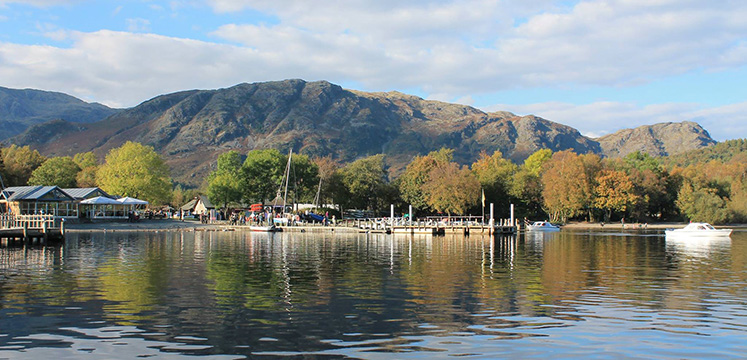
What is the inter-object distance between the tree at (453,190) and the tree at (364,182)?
1323 centimetres

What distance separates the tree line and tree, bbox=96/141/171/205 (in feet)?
0.57

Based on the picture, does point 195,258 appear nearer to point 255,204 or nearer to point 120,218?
point 120,218

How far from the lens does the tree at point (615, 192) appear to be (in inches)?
4412

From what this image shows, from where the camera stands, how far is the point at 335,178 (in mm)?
→ 116875

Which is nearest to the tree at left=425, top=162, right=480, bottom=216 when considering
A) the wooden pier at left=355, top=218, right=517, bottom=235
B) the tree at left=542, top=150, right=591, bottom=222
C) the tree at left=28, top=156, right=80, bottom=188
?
the tree at left=542, top=150, right=591, bottom=222

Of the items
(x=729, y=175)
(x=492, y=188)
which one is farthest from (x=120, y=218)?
(x=729, y=175)

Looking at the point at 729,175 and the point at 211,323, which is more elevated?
the point at 729,175

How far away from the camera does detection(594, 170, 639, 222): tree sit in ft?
368

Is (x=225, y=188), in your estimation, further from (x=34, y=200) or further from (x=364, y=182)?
(x=34, y=200)

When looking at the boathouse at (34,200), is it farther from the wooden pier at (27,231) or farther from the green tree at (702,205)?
the green tree at (702,205)

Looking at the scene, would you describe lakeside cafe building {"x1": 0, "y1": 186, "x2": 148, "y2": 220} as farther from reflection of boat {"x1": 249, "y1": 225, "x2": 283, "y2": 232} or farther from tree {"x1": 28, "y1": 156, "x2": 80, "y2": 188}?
tree {"x1": 28, "y1": 156, "x2": 80, "y2": 188}

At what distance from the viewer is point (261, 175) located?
111500 mm

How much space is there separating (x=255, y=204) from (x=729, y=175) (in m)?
111

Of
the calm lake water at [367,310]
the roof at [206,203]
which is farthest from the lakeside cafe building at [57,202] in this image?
the calm lake water at [367,310]
